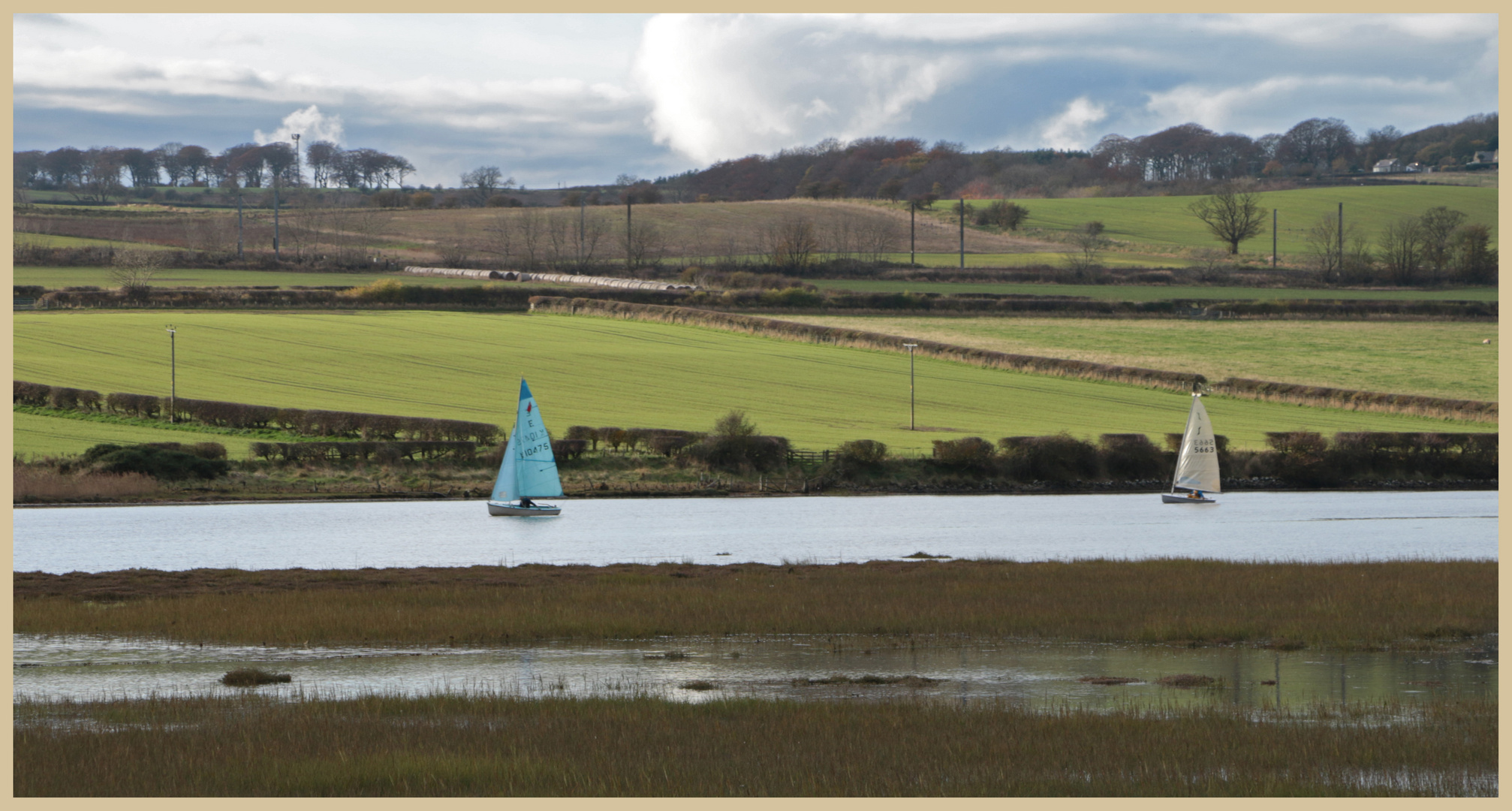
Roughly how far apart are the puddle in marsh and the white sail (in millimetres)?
34815

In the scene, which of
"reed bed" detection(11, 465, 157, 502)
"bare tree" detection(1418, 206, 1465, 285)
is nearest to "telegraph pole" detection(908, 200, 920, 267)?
"bare tree" detection(1418, 206, 1465, 285)

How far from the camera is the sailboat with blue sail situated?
50219mm

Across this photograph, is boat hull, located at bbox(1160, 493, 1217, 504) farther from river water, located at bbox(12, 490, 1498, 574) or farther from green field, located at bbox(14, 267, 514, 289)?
green field, located at bbox(14, 267, 514, 289)

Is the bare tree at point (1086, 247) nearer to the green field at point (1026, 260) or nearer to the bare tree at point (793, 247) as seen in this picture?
the green field at point (1026, 260)

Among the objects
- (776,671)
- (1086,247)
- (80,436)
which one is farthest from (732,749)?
(1086,247)

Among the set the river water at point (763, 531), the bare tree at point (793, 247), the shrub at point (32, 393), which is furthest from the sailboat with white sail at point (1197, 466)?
the bare tree at point (793, 247)

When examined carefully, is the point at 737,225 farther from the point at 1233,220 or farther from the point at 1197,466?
the point at 1197,466

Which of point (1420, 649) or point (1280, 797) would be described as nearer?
point (1280, 797)

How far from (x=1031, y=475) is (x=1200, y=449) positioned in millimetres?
8948

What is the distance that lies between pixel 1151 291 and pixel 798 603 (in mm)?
92795

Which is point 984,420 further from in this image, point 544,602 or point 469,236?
point 469,236

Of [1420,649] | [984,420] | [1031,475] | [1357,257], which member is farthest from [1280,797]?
[1357,257]

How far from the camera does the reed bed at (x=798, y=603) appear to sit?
2362cm

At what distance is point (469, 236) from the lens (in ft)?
502
